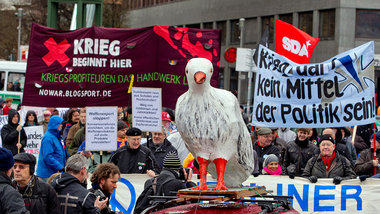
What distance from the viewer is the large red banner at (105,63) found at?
12.3 metres

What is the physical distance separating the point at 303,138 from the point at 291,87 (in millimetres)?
1014

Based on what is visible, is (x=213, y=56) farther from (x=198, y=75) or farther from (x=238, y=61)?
(x=238, y=61)

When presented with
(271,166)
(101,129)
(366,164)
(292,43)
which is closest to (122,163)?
(101,129)

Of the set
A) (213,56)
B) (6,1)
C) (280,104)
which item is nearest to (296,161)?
(280,104)

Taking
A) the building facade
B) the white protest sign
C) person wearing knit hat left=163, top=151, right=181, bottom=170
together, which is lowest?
person wearing knit hat left=163, top=151, right=181, bottom=170

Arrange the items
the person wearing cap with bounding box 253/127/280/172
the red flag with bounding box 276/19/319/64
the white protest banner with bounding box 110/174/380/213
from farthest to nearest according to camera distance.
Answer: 1. the red flag with bounding box 276/19/319/64
2. the person wearing cap with bounding box 253/127/280/172
3. the white protest banner with bounding box 110/174/380/213

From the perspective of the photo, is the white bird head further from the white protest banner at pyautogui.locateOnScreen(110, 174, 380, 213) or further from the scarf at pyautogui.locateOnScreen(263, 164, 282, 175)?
the scarf at pyautogui.locateOnScreen(263, 164, 282, 175)

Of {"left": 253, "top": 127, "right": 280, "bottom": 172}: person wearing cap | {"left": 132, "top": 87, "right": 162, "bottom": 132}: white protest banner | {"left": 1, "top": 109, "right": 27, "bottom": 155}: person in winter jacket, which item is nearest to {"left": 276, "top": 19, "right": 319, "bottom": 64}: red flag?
{"left": 253, "top": 127, "right": 280, "bottom": 172}: person wearing cap

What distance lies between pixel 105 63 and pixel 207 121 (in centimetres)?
610

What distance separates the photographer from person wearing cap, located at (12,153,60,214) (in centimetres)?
702

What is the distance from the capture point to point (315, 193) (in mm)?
10609

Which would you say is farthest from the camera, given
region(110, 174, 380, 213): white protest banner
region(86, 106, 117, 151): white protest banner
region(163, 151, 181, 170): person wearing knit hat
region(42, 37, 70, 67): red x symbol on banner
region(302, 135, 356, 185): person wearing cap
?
region(42, 37, 70, 67): red x symbol on banner

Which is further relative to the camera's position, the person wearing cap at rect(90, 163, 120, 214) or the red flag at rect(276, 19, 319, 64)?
the red flag at rect(276, 19, 319, 64)

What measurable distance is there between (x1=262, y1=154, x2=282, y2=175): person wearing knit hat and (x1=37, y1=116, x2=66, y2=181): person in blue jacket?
10.3ft
